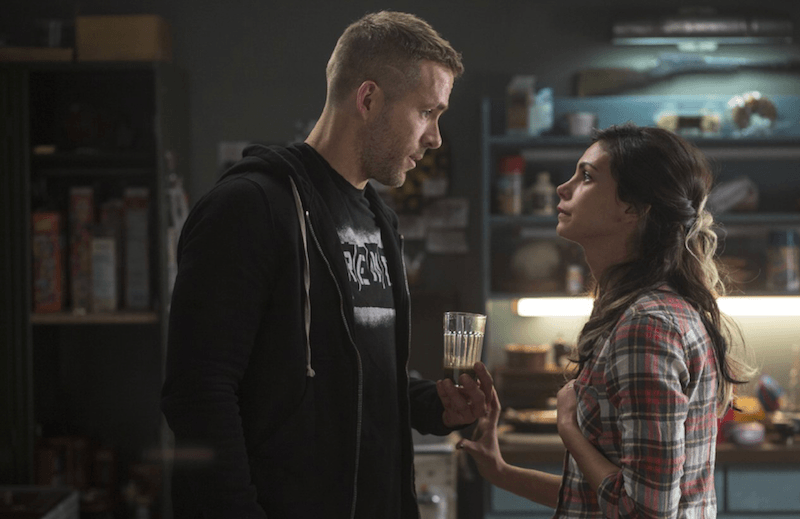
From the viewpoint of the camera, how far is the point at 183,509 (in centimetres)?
148

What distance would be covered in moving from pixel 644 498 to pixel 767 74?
336 centimetres

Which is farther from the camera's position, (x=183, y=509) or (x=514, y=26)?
(x=514, y=26)

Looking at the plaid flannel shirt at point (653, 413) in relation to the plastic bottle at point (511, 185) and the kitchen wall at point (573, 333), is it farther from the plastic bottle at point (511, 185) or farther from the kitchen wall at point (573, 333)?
the kitchen wall at point (573, 333)

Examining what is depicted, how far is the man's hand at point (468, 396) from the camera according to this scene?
171 centimetres

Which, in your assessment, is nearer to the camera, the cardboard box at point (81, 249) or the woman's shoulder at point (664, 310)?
the woman's shoulder at point (664, 310)

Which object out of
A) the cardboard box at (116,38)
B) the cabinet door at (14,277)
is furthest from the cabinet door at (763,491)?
the cardboard box at (116,38)

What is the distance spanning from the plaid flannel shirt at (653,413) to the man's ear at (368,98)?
71 centimetres

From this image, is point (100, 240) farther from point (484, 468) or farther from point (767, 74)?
point (767, 74)

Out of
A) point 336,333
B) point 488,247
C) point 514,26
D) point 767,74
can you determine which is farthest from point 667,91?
point 336,333

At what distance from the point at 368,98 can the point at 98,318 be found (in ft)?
7.65

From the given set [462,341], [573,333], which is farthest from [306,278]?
[573,333]

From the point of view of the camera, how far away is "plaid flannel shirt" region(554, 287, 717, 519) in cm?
128

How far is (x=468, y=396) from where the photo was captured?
5.71 feet

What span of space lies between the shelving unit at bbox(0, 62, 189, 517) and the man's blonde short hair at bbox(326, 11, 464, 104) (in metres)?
2.02
